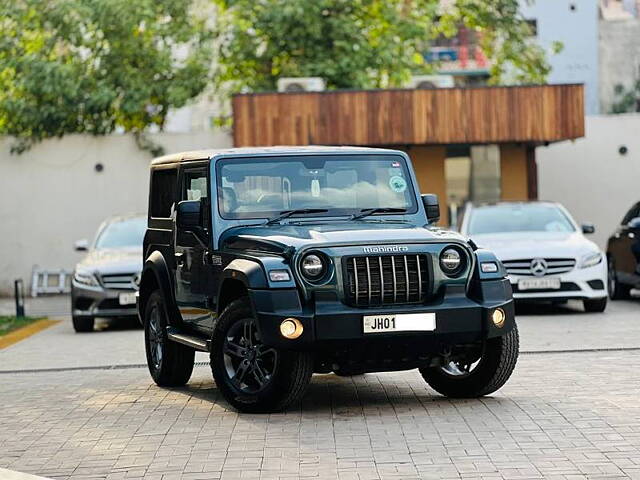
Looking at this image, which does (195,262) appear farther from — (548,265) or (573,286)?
(573,286)

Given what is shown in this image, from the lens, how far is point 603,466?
768 centimetres

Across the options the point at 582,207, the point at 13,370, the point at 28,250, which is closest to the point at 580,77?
the point at 582,207

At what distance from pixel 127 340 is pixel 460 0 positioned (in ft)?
85.2

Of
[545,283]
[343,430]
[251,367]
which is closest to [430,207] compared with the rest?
[251,367]

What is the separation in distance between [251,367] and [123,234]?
→ 1069 centimetres

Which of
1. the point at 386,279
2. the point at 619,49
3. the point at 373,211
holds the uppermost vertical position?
Result: the point at 619,49

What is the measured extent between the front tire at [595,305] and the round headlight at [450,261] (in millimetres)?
9111

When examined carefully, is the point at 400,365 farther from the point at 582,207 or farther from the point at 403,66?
the point at 403,66

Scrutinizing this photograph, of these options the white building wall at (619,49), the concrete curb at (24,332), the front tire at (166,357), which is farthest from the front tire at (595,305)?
the white building wall at (619,49)

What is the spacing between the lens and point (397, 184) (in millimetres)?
11320

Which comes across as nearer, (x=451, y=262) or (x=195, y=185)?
(x=451, y=262)

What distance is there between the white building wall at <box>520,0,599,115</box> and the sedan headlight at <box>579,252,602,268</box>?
48168 mm

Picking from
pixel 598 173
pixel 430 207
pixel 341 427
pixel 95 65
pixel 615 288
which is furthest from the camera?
pixel 95 65

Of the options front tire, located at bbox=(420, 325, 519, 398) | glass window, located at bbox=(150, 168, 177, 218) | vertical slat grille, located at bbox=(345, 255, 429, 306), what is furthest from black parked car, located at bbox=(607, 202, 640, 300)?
vertical slat grille, located at bbox=(345, 255, 429, 306)
